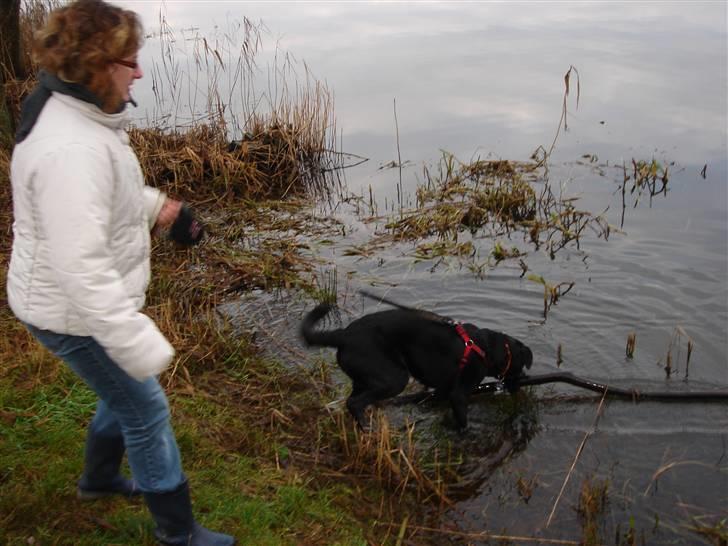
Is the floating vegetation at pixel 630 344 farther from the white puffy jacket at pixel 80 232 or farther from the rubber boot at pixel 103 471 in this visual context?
the white puffy jacket at pixel 80 232

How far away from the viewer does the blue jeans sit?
2.46m

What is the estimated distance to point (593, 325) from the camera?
6004mm

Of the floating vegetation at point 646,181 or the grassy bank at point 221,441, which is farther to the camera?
the floating vegetation at point 646,181

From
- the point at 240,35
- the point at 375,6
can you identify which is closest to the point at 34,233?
the point at 240,35

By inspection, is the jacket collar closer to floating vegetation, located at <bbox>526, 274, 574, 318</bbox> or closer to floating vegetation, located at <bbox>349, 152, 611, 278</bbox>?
floating vegetation, located at <bbox>526, 274, 574, 318</bbox>

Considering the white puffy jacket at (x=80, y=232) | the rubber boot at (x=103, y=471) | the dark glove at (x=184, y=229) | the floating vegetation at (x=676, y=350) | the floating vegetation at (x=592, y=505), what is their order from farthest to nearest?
the floating vegetation at (x=676, y=350) < the floating vegetation at (x=592, y=505) < the rubber boot at (x=103, y=471) < the dark glove at (x=184, y=229) < the white puffy jacket at (x=80, y=232)

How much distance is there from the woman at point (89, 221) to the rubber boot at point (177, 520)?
8.5 inches

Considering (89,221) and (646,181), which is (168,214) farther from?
(646,181)

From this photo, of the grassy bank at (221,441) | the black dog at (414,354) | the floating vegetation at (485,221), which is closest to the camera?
the grassy bank at (221,441)

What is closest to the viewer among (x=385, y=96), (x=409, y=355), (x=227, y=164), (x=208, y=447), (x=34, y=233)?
(x=34, y=233)

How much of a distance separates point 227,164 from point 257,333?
12.1ft

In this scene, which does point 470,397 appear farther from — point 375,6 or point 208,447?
point 375,6

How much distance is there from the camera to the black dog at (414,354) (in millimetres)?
4375

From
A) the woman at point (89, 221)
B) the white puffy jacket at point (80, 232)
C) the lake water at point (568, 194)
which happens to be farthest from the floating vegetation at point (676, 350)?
the white puffy jacket at point (80, 232)
